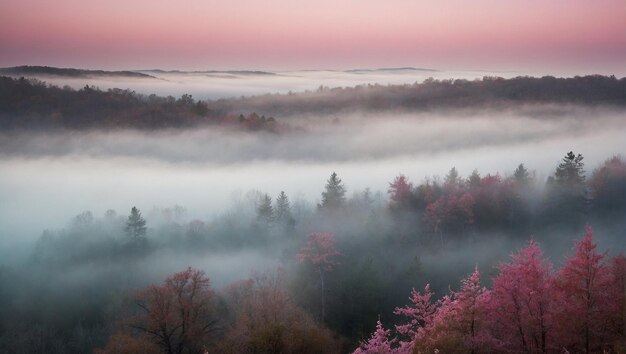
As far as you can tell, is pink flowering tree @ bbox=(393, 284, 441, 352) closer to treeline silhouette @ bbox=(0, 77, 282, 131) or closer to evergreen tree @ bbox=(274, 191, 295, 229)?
evergreen tree @ bbox=(274, 191, 295, 229)

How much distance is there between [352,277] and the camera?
1719 inches

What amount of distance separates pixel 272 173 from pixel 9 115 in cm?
5563

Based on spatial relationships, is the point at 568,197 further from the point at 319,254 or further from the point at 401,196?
the point at 319,254

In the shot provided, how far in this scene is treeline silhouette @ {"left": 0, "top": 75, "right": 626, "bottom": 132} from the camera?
89.7m

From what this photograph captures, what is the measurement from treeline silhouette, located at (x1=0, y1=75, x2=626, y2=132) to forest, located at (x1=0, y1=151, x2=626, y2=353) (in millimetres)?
27256

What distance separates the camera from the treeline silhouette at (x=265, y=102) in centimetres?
8968

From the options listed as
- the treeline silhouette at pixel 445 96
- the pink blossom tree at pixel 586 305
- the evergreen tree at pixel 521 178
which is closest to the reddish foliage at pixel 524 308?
the pink blossom tree at pixel 586 305

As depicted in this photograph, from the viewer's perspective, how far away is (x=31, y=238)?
69.9 metres

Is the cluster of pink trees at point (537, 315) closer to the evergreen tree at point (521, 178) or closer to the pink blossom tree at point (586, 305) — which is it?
the pink blossom tree at point (586, 305)

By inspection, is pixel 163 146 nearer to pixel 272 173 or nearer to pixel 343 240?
pixel 272 173

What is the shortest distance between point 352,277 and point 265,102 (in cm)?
9660

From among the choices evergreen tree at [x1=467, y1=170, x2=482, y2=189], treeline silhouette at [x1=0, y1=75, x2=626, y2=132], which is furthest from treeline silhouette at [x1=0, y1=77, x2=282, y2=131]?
evergreen tree at [x1=467, y1=170, x2=482, y2=189]

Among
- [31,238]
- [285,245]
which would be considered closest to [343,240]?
[285,245]

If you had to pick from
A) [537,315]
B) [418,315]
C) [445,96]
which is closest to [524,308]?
[537,315]
